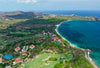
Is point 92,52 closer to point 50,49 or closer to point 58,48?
point 58,48

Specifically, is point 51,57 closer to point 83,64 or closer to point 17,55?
point 83,64


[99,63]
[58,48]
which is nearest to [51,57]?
[58,48]

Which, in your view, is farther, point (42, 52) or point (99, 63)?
point (42, 52)

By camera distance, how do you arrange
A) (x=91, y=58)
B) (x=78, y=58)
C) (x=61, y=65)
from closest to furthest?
(x=61, y=65), (x=78, y=58), (x=91, y=58)

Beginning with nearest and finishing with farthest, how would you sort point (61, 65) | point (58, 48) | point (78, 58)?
point (61, 65), point (78, 58), point (58, 48)

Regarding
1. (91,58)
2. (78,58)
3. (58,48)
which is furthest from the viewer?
(58,48)

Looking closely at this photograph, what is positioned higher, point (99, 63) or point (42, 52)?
point (42, 52)

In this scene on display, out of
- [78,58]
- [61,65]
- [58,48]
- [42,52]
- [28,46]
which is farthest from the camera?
[28,46]

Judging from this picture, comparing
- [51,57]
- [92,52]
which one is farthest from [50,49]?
[92,52]

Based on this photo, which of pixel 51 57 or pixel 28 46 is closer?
pixel 51 57
